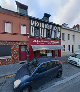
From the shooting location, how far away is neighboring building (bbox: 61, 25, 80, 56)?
32.2 m

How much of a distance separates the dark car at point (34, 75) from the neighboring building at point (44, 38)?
11605 mm

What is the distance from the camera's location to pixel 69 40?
112 feet

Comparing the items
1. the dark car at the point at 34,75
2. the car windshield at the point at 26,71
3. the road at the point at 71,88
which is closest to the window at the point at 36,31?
the dark car at the point at 34,75

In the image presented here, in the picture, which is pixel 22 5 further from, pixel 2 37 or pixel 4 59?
pixel 4 59

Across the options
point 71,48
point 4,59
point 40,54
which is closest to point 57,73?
point 4,59

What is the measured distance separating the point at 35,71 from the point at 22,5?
1621cm

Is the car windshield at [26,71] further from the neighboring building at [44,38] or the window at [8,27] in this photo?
the neighboring building at [44,38]

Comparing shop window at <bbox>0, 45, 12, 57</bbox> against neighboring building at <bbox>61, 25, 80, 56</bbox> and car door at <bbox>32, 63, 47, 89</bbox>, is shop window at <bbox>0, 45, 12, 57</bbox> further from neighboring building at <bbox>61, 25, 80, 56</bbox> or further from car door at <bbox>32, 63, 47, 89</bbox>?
neighboring building at <bbox>61, 25, 80, 56</bbox>

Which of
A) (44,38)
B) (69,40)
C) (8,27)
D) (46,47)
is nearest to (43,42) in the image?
(44,38)

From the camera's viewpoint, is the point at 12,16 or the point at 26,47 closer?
the point at 12,16

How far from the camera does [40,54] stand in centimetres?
2638

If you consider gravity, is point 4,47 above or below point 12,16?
below

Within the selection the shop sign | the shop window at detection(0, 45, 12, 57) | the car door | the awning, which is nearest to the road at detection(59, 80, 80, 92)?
the car door

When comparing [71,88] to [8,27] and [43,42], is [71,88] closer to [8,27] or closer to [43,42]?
[8,27]
